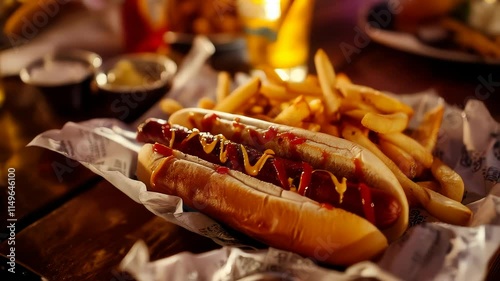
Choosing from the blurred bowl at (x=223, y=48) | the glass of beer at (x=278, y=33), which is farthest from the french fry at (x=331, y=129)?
the blurred bowl at (x=223, y=48)

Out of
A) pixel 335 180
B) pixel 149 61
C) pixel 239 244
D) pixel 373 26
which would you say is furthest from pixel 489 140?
pixel 149 61

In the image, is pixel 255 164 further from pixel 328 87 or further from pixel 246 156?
pixel 328 87

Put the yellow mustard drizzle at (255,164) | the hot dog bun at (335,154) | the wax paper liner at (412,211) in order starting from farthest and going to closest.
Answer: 1. the yellow mustard drizzle at (255,164)
2. the hot dog bun at (335,154)
3. the wax paper liner at (412,211)

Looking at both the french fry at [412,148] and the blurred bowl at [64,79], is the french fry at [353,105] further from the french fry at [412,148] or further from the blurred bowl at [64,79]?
the blurred bowl at [64,79]

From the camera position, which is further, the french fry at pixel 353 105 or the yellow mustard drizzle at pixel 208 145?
the french fry at pixel 353 105

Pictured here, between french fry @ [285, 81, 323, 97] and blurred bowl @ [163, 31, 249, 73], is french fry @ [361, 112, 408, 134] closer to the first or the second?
french fry @ [285, 81, 323, 97]

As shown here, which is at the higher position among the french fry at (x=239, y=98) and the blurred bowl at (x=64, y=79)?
the french fry at (x=239, y=98)

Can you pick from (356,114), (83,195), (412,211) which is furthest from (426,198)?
(83,195)
